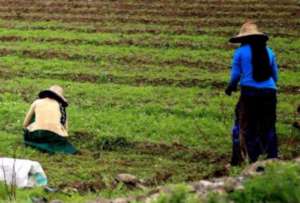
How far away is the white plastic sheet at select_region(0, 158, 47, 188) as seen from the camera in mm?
9336

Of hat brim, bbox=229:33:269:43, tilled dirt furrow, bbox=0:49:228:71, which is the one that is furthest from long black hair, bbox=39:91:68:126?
tilled dirt furrow, bbox=0:49:228:71

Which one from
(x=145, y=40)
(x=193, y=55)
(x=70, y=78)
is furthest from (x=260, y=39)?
(x=145, y=40)

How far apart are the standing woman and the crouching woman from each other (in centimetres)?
273

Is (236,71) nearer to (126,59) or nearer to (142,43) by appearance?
(126,59)

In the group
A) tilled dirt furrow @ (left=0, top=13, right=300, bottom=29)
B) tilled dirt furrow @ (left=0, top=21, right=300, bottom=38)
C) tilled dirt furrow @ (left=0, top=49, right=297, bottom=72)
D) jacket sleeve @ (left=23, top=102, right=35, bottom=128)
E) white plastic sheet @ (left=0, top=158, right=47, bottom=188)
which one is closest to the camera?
white plastic sheet @ (left=0, top=158, right=47, bottom=188)

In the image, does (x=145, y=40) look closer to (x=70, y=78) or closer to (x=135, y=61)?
(x=135, y=61)

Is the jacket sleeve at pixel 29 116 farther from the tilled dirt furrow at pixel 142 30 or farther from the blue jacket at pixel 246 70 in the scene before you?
the tilled dirt furrow at pixel 142 30

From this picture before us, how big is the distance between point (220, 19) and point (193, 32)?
5.65ft

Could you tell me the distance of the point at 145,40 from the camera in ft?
66.0

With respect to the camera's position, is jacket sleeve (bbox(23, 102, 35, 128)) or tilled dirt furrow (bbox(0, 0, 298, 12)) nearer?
jacket sleeve (bbox(23, 102, 35, 128))

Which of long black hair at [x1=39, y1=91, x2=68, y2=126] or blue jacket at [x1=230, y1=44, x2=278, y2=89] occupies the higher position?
blue jacket at [x1=230, y1=44, x2=278, y2=89]

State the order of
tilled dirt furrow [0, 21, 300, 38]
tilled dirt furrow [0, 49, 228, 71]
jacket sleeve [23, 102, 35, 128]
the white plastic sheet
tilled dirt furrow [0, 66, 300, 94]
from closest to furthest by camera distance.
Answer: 1. the white plastic sheet
2. jacket sleeve [23, 102, 35, 128]
3. tilled dirt furrow [0, 66, 300, 94]
4. tilled dirt furrow [0, 49, 228, 71]
5. tilled dirt furrow [0, 21, 300, 38]

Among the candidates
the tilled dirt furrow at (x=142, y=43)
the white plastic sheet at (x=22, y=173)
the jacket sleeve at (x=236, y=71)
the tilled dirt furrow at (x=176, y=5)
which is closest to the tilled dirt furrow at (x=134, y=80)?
the tilled dirt furrow at (x=142, y=43)

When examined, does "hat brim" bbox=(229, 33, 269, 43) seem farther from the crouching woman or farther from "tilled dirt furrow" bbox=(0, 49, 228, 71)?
"tilled dirt furrow" bbox=(0, 49, 228, 71)
